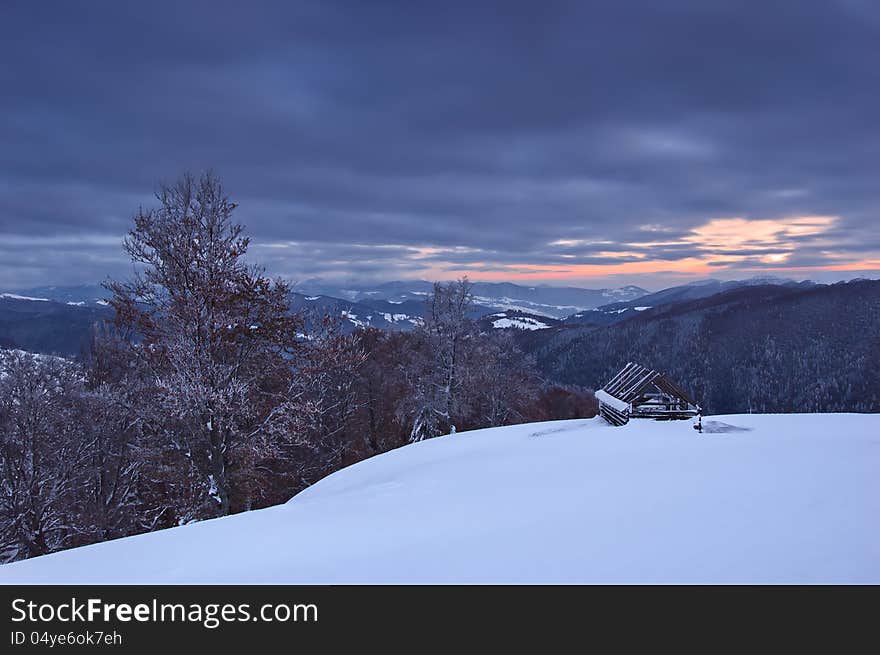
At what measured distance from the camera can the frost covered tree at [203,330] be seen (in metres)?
12.7

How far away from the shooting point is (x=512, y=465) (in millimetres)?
10875

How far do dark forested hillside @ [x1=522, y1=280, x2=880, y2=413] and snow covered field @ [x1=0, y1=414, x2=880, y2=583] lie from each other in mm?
151475

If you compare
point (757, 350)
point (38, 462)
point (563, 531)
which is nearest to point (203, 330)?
point (563, 531)

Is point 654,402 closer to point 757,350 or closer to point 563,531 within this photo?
point 563,531

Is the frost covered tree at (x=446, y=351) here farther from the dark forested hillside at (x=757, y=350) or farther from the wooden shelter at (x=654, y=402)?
the dark forested hillside at (x=757, y=350)

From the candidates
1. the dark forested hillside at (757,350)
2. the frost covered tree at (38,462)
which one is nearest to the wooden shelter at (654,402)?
the frost covered tree at (38,462)

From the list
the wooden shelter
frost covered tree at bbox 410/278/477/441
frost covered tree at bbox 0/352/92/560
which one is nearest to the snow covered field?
the wooden shelter

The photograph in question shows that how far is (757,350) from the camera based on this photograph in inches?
6235

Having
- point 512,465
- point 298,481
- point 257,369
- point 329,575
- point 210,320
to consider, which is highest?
point 210,320

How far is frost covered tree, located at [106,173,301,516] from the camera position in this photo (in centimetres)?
1273

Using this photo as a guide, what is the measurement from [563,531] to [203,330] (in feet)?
37.9
